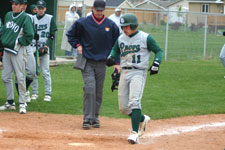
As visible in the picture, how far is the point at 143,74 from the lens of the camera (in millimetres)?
7852

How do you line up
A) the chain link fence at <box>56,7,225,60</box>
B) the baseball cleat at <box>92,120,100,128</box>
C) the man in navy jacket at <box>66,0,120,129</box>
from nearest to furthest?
the man in navy jacket at <box>66,0,120,129</box> < the baseball cleat at <box>92,120,100,128</box> < the chain link fence at <box>56,7,225,60</box>

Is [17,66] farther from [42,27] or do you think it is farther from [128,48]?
[128,48]

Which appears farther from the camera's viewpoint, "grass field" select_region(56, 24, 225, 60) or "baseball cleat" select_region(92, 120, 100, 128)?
"grass field" select_region(56, 24, 225, 60)

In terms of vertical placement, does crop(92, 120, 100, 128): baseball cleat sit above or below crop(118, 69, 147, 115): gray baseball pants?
below

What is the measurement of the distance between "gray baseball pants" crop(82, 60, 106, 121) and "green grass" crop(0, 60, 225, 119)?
1222 millimetres

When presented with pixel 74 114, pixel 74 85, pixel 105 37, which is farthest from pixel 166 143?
pixel 74 85

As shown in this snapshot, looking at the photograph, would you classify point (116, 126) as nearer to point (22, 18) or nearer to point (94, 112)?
point (94, 112)

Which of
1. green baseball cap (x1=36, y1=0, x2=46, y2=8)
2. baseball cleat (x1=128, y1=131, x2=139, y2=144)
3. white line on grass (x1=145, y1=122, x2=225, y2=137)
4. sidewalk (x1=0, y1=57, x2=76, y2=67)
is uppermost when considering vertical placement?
green baseball cap (x1=36, y1=0, x2=46, y2=8)

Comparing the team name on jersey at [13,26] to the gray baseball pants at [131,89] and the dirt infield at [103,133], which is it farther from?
the gray baseball pants at [131,89]

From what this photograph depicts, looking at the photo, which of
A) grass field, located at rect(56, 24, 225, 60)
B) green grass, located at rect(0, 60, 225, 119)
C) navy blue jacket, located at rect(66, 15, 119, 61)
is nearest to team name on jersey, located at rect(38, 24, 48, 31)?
green grass, located at rect(0, 60, 225, 119)

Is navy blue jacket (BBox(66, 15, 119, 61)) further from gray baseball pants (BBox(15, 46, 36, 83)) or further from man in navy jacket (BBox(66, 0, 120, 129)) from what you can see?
gray baseball pants (BBox(15, 46, 36, 83))

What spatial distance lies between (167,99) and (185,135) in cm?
391

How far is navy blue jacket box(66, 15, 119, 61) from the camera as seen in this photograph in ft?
28.8

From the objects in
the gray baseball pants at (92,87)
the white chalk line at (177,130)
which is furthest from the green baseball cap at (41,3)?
the white chalk line at (177,130)
